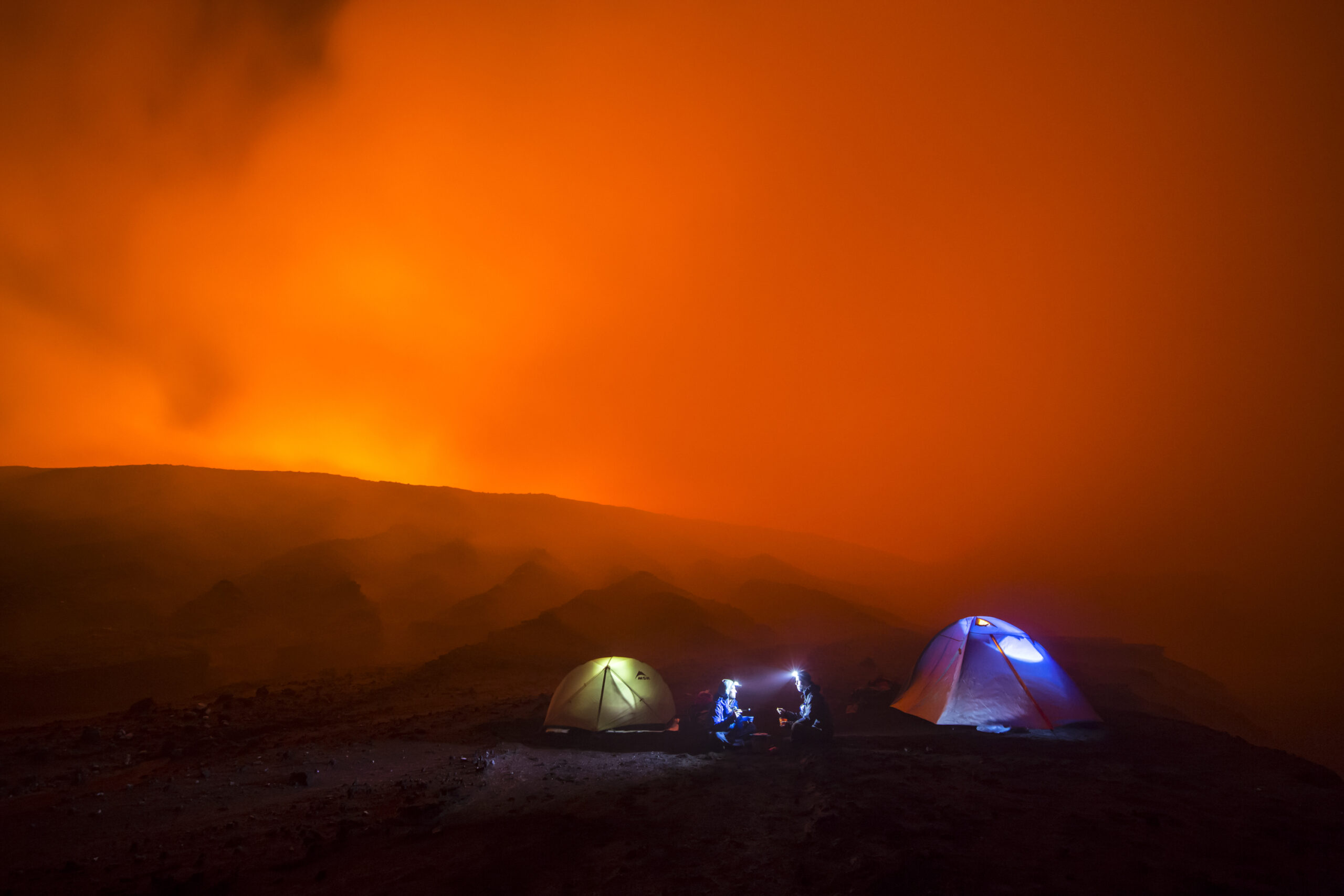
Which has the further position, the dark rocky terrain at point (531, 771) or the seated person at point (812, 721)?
the seated person at point (812, 721)

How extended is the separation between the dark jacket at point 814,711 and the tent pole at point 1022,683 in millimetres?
5303

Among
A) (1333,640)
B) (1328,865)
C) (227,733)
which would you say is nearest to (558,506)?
(227,733)

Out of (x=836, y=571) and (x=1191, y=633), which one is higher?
(x=836, y=571)

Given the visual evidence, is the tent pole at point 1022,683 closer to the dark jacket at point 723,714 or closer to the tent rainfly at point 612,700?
the dark jacket at point 723,714

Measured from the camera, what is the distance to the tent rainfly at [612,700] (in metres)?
16.2

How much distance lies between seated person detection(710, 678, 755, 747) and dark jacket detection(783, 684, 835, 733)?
1.42 metres

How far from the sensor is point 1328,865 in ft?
24.8

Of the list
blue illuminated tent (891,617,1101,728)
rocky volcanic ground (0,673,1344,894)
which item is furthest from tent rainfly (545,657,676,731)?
blue illuminated tent (891,617,1101,728)

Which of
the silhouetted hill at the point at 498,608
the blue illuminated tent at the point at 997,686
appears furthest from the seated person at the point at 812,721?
the silhouetted hill at the point at 498,608

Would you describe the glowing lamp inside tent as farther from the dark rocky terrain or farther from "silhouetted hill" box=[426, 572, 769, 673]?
"silhouetted hill" box=[426, 572, 769, 673]

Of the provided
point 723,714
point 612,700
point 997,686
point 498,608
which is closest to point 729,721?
point 723,714

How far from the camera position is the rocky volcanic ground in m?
7.82

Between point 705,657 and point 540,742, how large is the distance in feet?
57.3

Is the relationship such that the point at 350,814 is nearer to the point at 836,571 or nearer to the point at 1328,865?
the point at 1328,865
